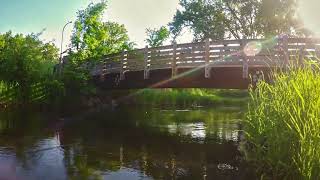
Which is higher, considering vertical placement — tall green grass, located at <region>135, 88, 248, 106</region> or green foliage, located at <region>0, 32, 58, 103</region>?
green foliage, located at <region>0, 32, 58, 103</region>

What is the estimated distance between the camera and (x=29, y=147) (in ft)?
48.7

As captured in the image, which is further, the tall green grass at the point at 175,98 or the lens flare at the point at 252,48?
the tall green grass at the point at 175,98

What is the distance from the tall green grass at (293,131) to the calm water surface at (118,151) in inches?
59.3

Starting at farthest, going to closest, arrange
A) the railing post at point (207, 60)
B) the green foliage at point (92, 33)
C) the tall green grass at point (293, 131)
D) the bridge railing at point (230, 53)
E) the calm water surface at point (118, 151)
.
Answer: the green foliage at point (92, 33) < the railing post at point (207, 60) < the bridge railing at point (230, 53) < the calm water surface at point (118, 151) < the tall green grass at point (293, 131)

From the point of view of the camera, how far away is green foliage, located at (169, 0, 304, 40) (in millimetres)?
45750

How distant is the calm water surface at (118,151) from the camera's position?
36.4 ft

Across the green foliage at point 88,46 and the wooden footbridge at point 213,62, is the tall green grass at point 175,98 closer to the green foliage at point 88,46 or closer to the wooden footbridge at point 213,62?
the green foliage at point 88,46

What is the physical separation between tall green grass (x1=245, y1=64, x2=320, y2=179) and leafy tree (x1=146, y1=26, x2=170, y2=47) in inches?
2121

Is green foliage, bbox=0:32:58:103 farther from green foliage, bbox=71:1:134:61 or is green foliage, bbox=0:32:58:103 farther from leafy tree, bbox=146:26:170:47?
leafy tree, bbox=146:26:170:47

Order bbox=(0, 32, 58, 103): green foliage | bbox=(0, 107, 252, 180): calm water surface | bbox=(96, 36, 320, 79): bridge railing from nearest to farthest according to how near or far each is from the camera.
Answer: bbox=(0, 107, 252, 180): calm water surface < bbox=(96, 36, 320, 79): bridge railing < bbox=(0, 32, 58, 103): green foliage

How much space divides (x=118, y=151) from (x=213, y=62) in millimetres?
8964

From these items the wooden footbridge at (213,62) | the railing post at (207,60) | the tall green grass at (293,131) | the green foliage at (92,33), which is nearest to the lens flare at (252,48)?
the wooden footbridge at (213,62)

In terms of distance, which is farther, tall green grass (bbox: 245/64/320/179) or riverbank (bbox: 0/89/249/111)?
riverbank (bbox: 0/89/249/111)

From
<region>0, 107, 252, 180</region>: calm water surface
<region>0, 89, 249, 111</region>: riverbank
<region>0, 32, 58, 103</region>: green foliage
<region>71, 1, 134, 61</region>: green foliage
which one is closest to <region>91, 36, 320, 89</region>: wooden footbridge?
<region>0, 107, 252, 180</region>: calm water surface
